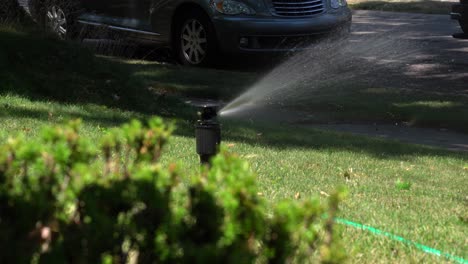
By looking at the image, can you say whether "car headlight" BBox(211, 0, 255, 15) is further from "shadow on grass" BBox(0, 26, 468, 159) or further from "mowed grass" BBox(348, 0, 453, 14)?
"mowed grass" BBox(348, 0, 453, 14)

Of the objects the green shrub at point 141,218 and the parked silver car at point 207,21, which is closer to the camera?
the green shrub at point 141,218

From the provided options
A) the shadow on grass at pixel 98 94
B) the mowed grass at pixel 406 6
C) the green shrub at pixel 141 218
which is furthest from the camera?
the mowed grass at pixel 406 6

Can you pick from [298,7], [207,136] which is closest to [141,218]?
[207,136]

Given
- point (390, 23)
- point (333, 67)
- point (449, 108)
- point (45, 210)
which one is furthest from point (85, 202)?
point (390, 23)

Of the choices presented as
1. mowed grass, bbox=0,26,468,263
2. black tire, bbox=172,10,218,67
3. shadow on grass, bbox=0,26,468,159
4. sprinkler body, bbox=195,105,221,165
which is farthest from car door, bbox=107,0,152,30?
sprinkler body, bbox=195,105,221,165

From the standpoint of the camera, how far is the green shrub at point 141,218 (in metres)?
2.28

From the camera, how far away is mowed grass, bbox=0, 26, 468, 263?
5.20 metres

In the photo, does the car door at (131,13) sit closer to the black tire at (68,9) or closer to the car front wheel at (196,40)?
the black tire at (68,9)

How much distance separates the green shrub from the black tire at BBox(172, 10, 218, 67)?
935 cm

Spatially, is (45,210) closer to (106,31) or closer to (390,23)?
(106,31)

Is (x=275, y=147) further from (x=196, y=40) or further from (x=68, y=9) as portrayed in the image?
(x=68, y=9)

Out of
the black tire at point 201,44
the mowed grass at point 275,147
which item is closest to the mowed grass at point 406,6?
the black tire at point 201,44

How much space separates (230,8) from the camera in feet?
38.4

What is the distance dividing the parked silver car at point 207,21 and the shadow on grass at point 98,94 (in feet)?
5.97
